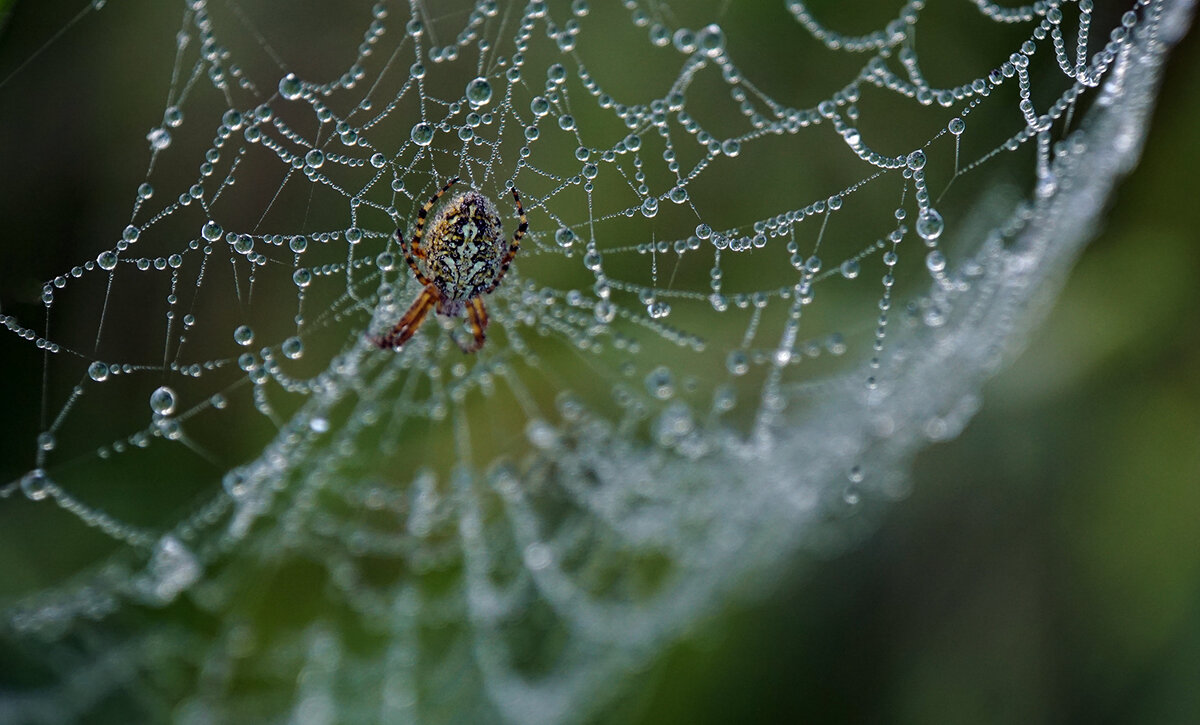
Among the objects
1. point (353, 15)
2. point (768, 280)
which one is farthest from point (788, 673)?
point (353, 15)

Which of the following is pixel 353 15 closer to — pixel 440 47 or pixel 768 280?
Result: pixel 440 47

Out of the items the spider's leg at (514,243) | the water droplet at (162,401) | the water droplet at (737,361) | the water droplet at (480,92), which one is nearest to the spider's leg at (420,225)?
the spider's leg at (514,243)

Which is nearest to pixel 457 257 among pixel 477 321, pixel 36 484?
pixel 477 321

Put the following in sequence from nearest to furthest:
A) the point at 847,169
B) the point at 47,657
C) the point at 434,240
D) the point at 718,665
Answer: the point at 434,240, the point at 847,169, the point at 47,657, the point at 718,665

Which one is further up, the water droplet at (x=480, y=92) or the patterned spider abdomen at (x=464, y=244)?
the water droplet at (x=480, y=92)

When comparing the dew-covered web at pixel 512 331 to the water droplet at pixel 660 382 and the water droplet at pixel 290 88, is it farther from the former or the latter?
the water droplet at pixel 290 88

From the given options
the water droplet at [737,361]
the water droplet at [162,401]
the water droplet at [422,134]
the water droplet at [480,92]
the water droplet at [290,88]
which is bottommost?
the water droplet at [737,361]

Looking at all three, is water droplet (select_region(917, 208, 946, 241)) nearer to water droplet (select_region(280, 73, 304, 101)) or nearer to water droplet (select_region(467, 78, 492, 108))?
water droplet (select_region(467, 78, 492, 108))

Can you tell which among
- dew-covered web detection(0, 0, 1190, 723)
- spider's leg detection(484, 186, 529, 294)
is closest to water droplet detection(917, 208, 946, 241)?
dew-covered web detection(0, 0, 1190, 723)
